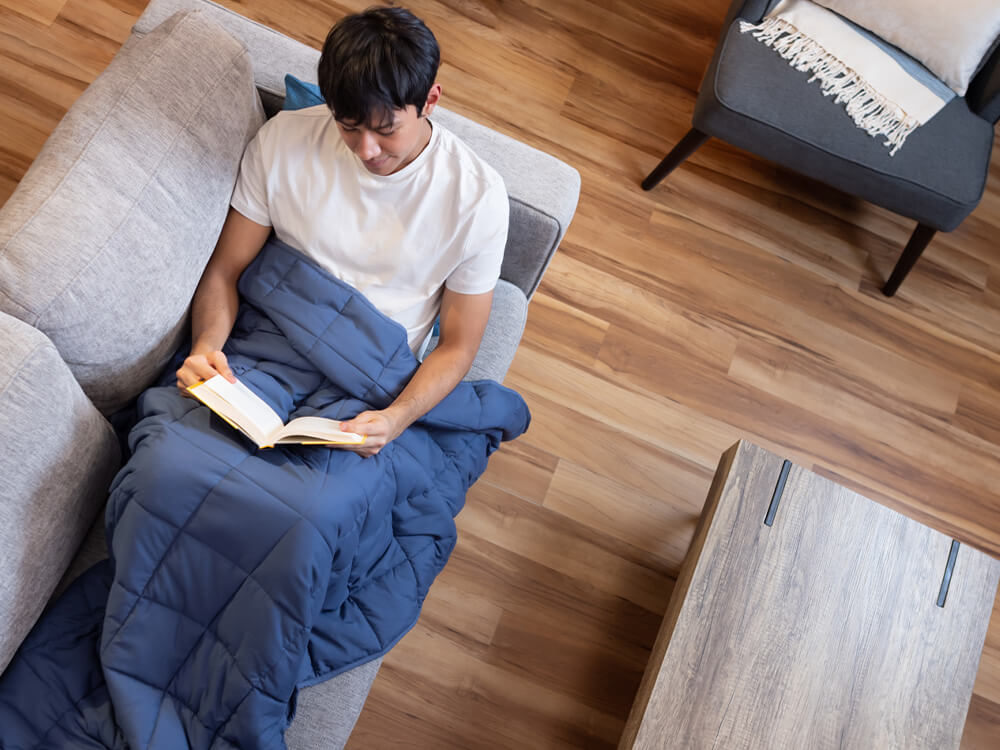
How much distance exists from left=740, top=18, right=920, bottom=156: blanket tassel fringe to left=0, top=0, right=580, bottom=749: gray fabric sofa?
1.34m

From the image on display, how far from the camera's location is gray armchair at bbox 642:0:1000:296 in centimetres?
193

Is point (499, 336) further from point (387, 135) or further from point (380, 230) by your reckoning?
point (387, 135)

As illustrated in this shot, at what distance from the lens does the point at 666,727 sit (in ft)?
4.38

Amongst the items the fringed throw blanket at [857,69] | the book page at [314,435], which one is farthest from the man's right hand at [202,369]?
the fringed throw blanket at [857,69]

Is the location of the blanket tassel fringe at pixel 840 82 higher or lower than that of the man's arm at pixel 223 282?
higher

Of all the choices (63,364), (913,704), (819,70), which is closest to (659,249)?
(819,70)

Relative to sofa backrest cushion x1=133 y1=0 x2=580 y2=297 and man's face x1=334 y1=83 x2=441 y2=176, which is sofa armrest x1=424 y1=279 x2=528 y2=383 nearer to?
sofa backrest cushion x1=133 y1=0 x2=580 y2=297

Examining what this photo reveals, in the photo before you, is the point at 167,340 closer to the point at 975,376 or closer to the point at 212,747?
the point at 212,747

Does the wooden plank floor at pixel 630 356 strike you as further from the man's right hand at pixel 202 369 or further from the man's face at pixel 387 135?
the man's face at pixel 387 135

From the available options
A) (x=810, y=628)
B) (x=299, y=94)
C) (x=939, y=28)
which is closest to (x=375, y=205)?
(x=299, y=94)

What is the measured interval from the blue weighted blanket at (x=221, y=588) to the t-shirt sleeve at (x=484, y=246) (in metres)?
0.22

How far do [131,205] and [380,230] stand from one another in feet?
1.32

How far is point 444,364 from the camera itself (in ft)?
4.61

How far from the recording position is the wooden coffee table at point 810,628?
4.45 feet
